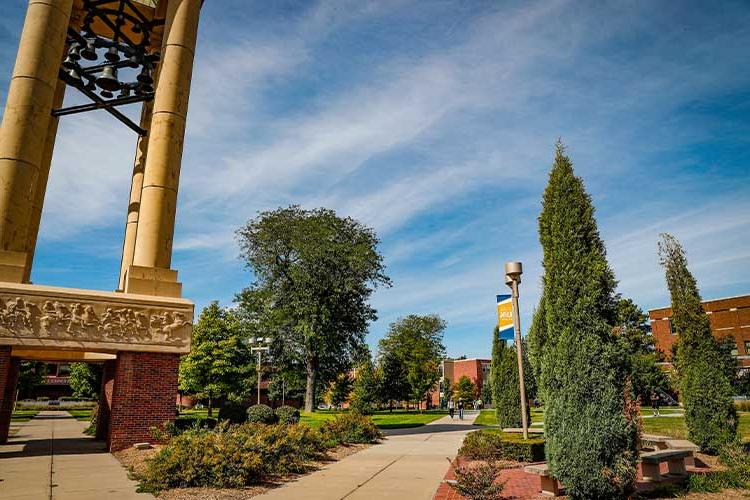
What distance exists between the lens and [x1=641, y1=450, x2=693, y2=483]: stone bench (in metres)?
8.48

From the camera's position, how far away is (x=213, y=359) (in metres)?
38.2

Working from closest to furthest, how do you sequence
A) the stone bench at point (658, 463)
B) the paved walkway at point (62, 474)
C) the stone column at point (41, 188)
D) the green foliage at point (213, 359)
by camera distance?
the paved walkway at point (62, 474), the stone bench at point (658, 463), the stone column at point (41, 188), the green foliage at point (213, 359)

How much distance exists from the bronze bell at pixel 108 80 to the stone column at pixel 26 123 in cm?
271

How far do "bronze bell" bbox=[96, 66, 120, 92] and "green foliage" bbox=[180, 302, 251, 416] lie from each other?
1067 inches

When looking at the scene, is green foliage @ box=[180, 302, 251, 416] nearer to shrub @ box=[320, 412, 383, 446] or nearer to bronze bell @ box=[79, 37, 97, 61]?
shrub @ box=[320, 412, 383, 446]

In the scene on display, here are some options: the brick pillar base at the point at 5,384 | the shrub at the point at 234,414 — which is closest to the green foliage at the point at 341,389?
the shrub at the point at 234,414

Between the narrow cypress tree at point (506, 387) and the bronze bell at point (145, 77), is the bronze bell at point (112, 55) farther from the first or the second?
the narrow cypress tree at point (506, 387)

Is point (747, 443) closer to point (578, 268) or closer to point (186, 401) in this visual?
point (578, 268)

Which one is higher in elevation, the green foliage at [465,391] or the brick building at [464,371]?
the brick building at [464,371]

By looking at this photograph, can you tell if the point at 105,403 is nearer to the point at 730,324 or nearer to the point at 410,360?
the point at 410,360

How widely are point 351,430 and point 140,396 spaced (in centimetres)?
729

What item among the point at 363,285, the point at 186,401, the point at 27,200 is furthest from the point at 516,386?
the point at 186,401

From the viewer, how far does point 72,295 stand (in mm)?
12211

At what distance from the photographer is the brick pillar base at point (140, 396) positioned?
12.0 metres
